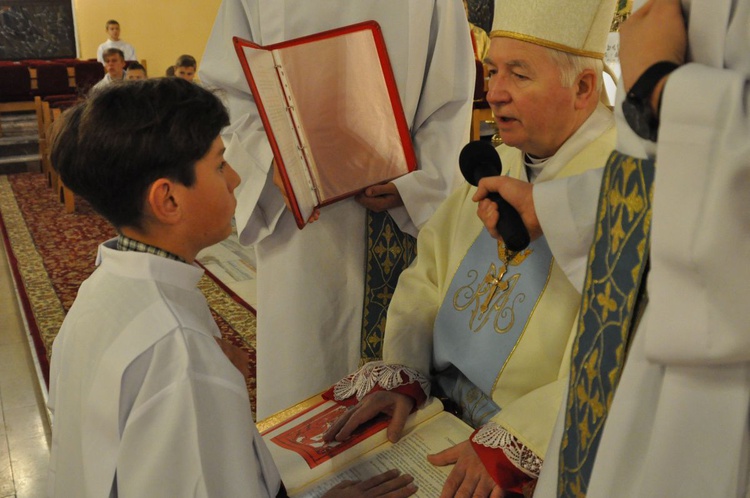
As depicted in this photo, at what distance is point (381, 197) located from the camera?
2.29 m

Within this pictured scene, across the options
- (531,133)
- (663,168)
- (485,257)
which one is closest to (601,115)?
(531,133)

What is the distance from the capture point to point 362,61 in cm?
219

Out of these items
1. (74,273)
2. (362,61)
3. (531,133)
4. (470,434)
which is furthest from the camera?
(74,273)

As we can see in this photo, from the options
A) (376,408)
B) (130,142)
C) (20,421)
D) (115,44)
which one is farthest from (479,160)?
(115,44)

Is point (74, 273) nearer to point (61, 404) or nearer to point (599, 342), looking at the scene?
point (61, 404)

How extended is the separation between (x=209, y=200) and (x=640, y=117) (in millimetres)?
763

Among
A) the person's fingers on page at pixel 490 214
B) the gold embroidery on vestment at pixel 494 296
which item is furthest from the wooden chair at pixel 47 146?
the person's fingers on page at pixel 490 214

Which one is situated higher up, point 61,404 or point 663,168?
point 663,168

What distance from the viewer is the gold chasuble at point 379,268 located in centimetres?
239

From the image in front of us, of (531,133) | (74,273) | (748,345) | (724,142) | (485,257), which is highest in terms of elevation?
(724,142)

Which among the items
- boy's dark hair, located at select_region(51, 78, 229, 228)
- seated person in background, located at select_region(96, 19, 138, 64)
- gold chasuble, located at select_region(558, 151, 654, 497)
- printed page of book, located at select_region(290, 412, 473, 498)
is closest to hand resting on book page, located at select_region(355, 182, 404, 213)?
printed page of book, located at select_region(290, 412, 473, 498)

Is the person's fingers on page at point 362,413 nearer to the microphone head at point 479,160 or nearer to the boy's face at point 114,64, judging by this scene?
the microphone head at point 479,160

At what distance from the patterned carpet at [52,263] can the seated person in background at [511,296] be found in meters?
1.91

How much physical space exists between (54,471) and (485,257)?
3.36 ft
